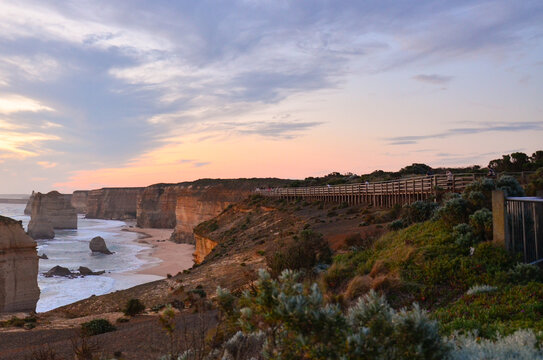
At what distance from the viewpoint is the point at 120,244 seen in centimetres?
7825

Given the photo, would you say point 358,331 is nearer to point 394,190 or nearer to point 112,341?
point 112,341

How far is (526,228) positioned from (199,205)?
8142 centimetres

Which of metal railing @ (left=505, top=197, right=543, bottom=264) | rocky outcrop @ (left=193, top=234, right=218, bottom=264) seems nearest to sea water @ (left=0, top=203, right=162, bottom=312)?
rocky outcrop @ (left=193, top=234, right=218, bottom=264)

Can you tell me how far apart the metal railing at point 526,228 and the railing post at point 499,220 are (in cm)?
9

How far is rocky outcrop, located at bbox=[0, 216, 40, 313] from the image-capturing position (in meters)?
26.0

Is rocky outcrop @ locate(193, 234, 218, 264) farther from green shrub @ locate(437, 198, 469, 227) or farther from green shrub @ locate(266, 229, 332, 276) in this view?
green shrub @ locate(437, 198, 469, 227)

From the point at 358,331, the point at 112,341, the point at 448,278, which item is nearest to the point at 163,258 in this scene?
the point at 112,341

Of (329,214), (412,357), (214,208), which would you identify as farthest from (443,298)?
(214,208)

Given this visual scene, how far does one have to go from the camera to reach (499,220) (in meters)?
10.9

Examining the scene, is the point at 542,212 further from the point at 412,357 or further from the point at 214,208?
the point at 214,208

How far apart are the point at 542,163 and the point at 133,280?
41.1 m

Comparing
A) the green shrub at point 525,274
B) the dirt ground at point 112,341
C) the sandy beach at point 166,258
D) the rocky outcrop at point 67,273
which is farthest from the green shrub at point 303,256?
the rocky outcrop at point 67,273

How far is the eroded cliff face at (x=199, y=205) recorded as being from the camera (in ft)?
272

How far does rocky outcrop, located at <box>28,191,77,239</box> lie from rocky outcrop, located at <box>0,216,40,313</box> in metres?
69.5
